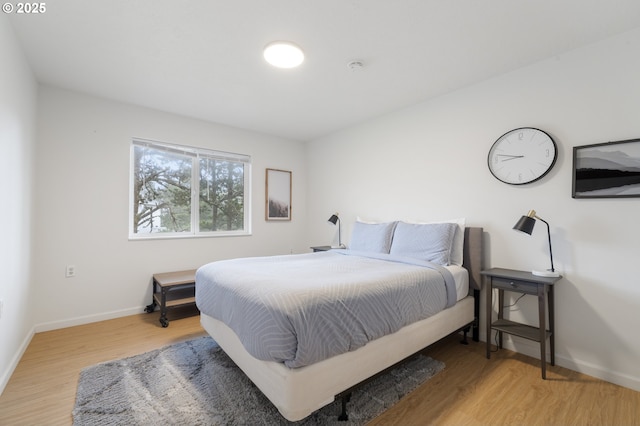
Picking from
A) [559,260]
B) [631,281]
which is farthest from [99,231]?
[631,281]

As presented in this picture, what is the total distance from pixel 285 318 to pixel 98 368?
5.71 ft

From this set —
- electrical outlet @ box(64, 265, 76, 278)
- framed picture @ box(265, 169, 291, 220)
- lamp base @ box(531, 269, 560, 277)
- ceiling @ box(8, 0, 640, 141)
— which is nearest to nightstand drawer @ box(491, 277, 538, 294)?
lamp base @ box(531, 269, 560, 277)

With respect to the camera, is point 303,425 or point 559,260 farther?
point 559,260

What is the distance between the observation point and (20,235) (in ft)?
7.61

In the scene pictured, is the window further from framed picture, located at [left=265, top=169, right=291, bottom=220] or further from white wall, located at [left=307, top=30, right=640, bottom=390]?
white wall, located at [left=307, top=30, right=640, bottom=390]

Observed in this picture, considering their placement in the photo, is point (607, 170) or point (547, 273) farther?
point (547, 273)

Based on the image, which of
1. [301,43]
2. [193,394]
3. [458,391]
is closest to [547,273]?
[458,391]

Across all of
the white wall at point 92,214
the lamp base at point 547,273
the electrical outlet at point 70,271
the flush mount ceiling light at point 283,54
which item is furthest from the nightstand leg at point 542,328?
the electrical outlet at point 70,271

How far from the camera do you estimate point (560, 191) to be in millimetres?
2266

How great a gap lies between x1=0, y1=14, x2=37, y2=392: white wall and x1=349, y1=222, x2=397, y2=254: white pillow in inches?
117

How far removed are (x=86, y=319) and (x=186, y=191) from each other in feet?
5.80

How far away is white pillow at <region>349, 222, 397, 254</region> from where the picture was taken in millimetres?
3094

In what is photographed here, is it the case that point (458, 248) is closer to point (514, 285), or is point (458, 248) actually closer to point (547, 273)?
point (514, 285)

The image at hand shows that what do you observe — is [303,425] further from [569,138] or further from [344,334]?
[569,138]
